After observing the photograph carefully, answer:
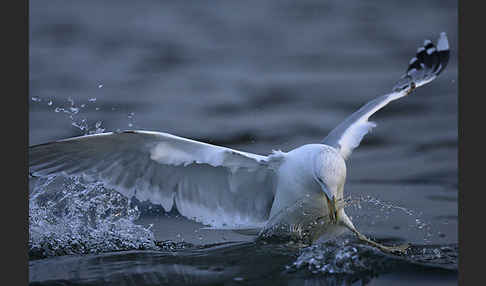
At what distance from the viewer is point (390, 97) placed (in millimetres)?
5734

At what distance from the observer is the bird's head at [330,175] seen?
14.9ft

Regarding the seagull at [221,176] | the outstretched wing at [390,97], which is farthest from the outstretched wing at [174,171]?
the outstretched wing at [390,97]

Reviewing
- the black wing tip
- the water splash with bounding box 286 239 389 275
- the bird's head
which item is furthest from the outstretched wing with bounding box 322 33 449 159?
the water splash with bounding box 286 239 389 275

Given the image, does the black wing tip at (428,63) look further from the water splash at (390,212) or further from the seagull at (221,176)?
the seagull at (221,176)

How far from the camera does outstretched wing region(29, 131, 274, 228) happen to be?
4.67 meters

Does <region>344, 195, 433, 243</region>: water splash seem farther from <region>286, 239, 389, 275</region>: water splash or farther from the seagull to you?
<region>286, 239, 389, 275</region>: water splash

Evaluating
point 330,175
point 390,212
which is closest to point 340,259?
point 330,175

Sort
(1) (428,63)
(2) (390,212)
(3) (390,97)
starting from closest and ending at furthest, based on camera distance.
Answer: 1. (3) (390,97)
2. (2) (390,212)
3. (1) (428,63)

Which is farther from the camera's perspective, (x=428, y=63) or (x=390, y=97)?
(x=428, y=63)

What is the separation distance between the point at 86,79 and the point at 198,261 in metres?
6.25

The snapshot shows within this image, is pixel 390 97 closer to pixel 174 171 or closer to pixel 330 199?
pixel 330 199

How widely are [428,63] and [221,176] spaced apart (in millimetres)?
2548

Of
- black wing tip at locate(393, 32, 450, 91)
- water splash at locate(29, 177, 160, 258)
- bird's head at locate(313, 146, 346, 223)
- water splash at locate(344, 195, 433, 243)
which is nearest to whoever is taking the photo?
bird's head at locate(313, 146, 346, 223)

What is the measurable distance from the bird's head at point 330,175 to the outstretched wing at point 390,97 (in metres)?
0.59
